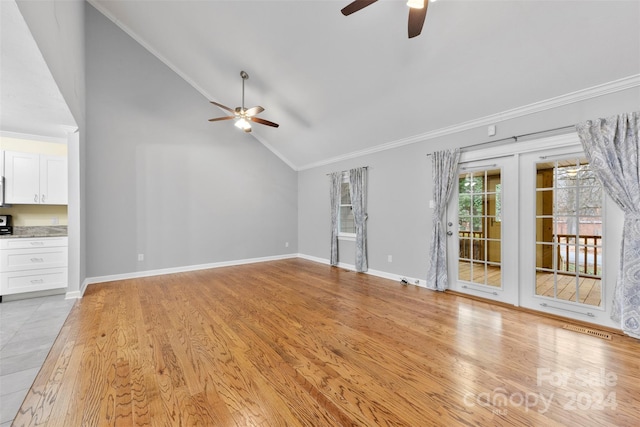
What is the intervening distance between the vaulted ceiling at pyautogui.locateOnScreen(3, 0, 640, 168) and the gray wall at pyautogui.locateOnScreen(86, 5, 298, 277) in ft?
1.63

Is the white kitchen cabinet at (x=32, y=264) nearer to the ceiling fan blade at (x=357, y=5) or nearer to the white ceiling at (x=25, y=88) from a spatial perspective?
the white ceiling at (x=25, y=88)

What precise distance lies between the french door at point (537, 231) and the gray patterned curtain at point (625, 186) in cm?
15

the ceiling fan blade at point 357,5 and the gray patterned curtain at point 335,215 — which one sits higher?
the ceiling fan blade at point 357,5

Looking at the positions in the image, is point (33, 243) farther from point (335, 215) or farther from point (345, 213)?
point (345, 213)

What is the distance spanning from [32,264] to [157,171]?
2.36m

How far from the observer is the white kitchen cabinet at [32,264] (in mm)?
3621

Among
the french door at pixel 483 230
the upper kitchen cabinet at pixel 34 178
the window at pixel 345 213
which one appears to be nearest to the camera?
the french door at pixel 483 230

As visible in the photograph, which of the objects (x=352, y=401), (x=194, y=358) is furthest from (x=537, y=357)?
(x=194, y=358)

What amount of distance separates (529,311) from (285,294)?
3245mm

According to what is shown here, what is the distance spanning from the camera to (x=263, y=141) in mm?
6617

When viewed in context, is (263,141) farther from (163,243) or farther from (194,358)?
(194,358)

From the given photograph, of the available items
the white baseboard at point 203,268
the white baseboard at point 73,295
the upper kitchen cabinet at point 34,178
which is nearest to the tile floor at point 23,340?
the white baseboard at point 73,295

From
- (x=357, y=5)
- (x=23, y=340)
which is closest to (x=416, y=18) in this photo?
(x=357, y=5)

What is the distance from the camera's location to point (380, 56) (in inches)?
131
